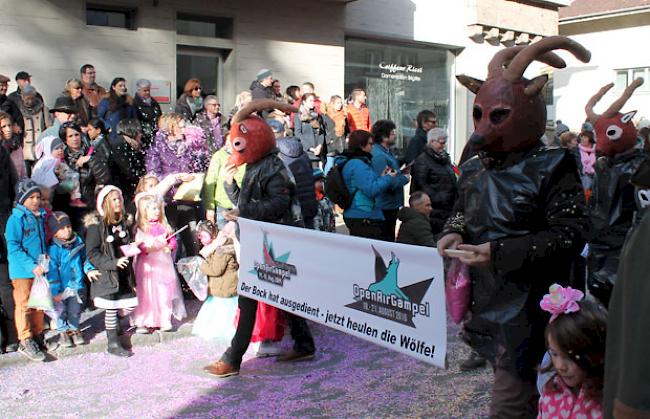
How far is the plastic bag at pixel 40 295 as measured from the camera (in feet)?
20.6

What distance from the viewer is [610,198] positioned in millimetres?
5719

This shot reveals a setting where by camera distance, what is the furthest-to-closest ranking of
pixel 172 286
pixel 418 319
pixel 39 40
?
pixel 39 40 → pixel 172 286 → pixel 418 319

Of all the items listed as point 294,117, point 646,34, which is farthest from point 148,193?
point 646,34

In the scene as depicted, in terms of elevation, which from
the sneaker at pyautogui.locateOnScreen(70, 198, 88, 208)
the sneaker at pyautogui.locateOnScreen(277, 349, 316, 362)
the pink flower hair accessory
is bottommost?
the sneaker at pyautogui.locateOnScreen(277, 349, 316, 362)

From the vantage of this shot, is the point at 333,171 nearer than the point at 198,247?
Yes

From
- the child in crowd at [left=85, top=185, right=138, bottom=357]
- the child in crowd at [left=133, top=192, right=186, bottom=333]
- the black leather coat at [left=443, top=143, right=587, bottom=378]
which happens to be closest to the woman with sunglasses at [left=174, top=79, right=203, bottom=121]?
the child in crowd at [left=133, top=192, right=186, bottom=333]

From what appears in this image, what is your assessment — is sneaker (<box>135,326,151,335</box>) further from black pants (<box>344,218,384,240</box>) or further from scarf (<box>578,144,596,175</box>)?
scarf (<box>578,144,596,175</box>)

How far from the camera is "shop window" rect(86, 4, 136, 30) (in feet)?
41.9

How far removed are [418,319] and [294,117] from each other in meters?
9.05

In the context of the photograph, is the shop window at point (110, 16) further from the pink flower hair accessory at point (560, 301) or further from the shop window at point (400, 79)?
the pink flower hair accessory at point (560, 301)

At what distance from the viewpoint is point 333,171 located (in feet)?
25.2

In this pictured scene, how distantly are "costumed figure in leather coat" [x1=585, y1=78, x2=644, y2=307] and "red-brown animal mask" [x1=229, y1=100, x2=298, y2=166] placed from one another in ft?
8.48

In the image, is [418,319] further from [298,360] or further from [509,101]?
[298,360]

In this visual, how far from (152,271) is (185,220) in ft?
5.73
